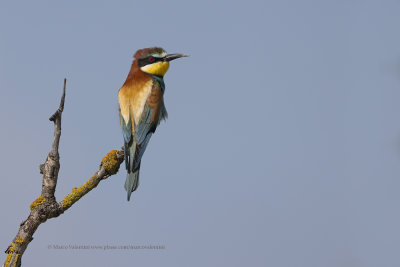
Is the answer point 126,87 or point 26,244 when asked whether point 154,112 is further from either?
point 26,244

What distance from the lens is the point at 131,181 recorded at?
578 centimetres

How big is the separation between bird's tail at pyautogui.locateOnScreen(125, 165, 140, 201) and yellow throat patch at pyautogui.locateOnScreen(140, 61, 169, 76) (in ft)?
4.23

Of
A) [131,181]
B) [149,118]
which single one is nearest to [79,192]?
[131,181]

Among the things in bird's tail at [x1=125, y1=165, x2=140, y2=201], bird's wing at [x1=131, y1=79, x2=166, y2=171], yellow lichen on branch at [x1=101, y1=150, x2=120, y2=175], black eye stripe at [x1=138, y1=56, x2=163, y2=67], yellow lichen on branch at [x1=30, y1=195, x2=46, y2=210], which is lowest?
yellow lichen on branch at [x1=30, y1=195, x2=46, y2=210]

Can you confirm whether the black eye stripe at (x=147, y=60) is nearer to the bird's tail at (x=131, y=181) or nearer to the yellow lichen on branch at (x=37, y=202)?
the bird's tail at (x=131, y=181)

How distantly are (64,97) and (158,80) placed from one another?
110 cm

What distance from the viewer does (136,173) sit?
588 centimetres

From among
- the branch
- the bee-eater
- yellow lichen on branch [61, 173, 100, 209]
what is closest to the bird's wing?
the bee-eater

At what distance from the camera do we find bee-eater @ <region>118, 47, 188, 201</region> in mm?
6062

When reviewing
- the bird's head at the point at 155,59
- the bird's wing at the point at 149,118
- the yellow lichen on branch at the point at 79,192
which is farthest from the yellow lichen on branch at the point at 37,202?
the bird's head at the point at 155,59

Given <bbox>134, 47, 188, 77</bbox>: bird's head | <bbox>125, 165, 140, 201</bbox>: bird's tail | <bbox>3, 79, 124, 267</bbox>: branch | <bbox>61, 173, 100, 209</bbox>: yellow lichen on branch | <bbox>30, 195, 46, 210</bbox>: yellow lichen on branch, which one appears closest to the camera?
<bbox>125, 165, 140, 201</bbox>: bird's tail

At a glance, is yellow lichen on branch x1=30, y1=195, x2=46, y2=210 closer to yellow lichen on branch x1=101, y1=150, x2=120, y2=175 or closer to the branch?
the branch

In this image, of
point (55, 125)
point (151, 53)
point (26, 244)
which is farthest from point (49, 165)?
point (151, 53)

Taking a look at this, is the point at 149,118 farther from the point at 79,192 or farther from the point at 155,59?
the point at 79,192
